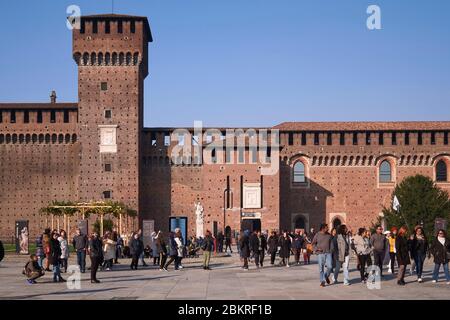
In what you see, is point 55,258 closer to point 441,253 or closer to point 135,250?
point 135,250

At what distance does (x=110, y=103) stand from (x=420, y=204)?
1832 cm

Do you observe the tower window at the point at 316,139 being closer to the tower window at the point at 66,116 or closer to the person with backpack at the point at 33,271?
the tower window at the point at 66,116

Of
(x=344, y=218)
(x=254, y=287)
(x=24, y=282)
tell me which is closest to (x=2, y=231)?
(x=344, y=218)

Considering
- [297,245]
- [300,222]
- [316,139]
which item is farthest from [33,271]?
[316,139]

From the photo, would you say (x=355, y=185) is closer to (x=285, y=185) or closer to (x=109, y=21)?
(x=285, y=185)

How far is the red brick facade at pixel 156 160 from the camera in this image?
4100 centimetres

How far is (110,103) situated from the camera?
4112 centimetres

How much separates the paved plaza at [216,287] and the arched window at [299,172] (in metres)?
25.7

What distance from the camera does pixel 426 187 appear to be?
4075 centimetres

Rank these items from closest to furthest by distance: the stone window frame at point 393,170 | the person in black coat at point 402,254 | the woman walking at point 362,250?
the person in black coat at point 402,254 < the woman walking at point 362,250 < the stone window frame at point 393,170

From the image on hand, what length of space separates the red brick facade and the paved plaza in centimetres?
2180

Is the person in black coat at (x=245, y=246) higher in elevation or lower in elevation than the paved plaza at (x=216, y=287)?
higher

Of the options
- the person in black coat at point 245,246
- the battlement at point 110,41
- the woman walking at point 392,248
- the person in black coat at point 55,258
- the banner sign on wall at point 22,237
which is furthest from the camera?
the battlement at point 110,41

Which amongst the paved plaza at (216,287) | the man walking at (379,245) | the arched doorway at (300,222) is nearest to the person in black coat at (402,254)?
the paved plaza at (216,287)
